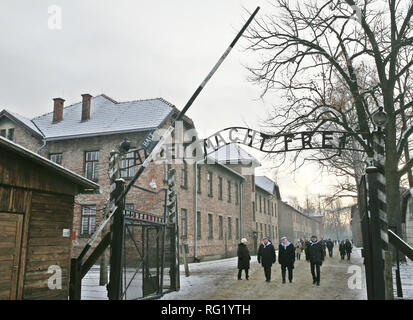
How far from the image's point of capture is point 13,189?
7.73 meters

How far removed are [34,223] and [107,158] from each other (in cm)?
1519

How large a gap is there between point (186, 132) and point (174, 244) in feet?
47.5

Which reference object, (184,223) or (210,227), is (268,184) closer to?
(210,227)

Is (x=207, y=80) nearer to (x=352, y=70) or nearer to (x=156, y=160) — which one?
(x=352, y=70)

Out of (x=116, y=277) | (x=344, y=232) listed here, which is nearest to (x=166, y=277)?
(x=116, y=277)

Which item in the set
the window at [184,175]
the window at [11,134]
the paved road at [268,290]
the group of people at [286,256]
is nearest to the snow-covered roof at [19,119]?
the window at [11,134]

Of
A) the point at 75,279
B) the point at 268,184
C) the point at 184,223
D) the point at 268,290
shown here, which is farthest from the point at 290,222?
the point at 75,279

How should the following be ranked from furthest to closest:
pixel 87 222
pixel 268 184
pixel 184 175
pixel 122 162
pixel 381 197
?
pixel 268 184 → pixel 184 175 → pixel 87 222 → pixel 122 162 → pixel 381 197

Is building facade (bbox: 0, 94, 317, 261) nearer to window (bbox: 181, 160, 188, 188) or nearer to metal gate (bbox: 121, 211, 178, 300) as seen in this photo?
window (bbox: 181, 160, 188, 188)

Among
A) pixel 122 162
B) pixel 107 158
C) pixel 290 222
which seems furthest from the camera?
pixel 290 222

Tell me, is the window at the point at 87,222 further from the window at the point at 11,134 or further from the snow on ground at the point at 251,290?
the snow on ground at the point at 251,290

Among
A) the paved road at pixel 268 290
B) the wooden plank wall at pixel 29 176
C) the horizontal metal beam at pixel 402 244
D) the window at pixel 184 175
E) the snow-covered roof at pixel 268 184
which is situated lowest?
the paved road at pixel 268 290

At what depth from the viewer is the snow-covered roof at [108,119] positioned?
74.8 ft

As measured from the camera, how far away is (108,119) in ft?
80.1
